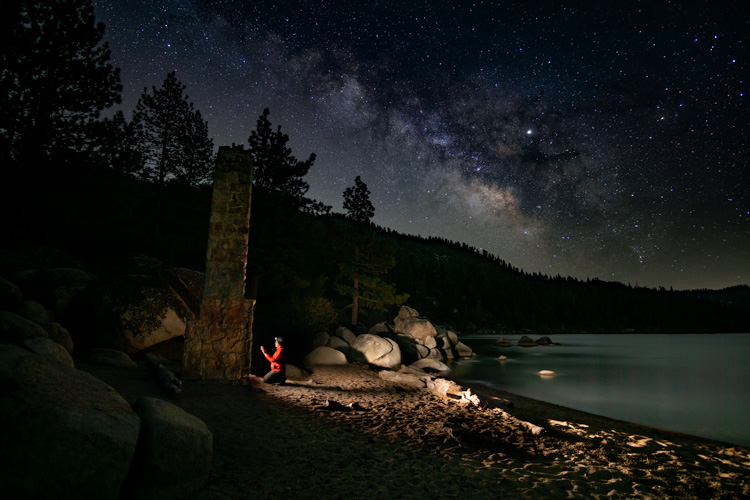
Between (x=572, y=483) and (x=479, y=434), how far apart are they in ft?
7.39

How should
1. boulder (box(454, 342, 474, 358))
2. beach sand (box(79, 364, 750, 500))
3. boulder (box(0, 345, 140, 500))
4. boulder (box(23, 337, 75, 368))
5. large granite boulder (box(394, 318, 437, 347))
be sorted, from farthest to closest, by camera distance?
boulder (box(454, 342, 474, 358)) < large granite boulder (box(394, 318, 437, 347)) < boulder (box(23, 337, 75, 368)) < beach sand (box(79, 364, 750, 500)) < boulder (box(0, 345, 140, 500))

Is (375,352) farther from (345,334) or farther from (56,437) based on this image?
(56,437)

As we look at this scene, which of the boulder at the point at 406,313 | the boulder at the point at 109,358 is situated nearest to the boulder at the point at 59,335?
the boulder at the point at 109,358

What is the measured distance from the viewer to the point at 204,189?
2289 cm

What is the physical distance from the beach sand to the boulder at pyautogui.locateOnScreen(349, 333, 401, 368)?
315 inches

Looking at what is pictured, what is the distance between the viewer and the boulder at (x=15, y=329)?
24.9ft

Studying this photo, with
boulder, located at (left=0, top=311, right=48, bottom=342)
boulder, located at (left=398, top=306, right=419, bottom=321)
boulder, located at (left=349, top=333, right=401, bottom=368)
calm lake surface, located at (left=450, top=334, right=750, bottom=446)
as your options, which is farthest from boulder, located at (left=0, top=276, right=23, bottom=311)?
boulder, located at (left=398, top=306, right=419, bottom=321)

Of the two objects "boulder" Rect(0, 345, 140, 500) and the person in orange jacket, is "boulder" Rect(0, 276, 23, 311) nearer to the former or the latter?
the person in orange jacket

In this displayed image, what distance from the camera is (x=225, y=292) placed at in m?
10.3

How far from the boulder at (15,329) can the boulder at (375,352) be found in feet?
43.6

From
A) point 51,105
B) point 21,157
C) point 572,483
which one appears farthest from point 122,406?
point 51,105

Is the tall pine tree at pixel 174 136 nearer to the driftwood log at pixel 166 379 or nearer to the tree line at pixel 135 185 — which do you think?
the tree line at pixel 135 185

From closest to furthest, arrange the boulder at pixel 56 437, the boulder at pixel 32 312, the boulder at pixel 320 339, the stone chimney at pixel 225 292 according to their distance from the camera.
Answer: the boulder at pixel 56 437, the stone chimney at pixel 225 292, the boulder at pixel 32 312, the boulder at pixel 320 339

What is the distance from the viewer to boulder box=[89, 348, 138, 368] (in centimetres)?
1037
